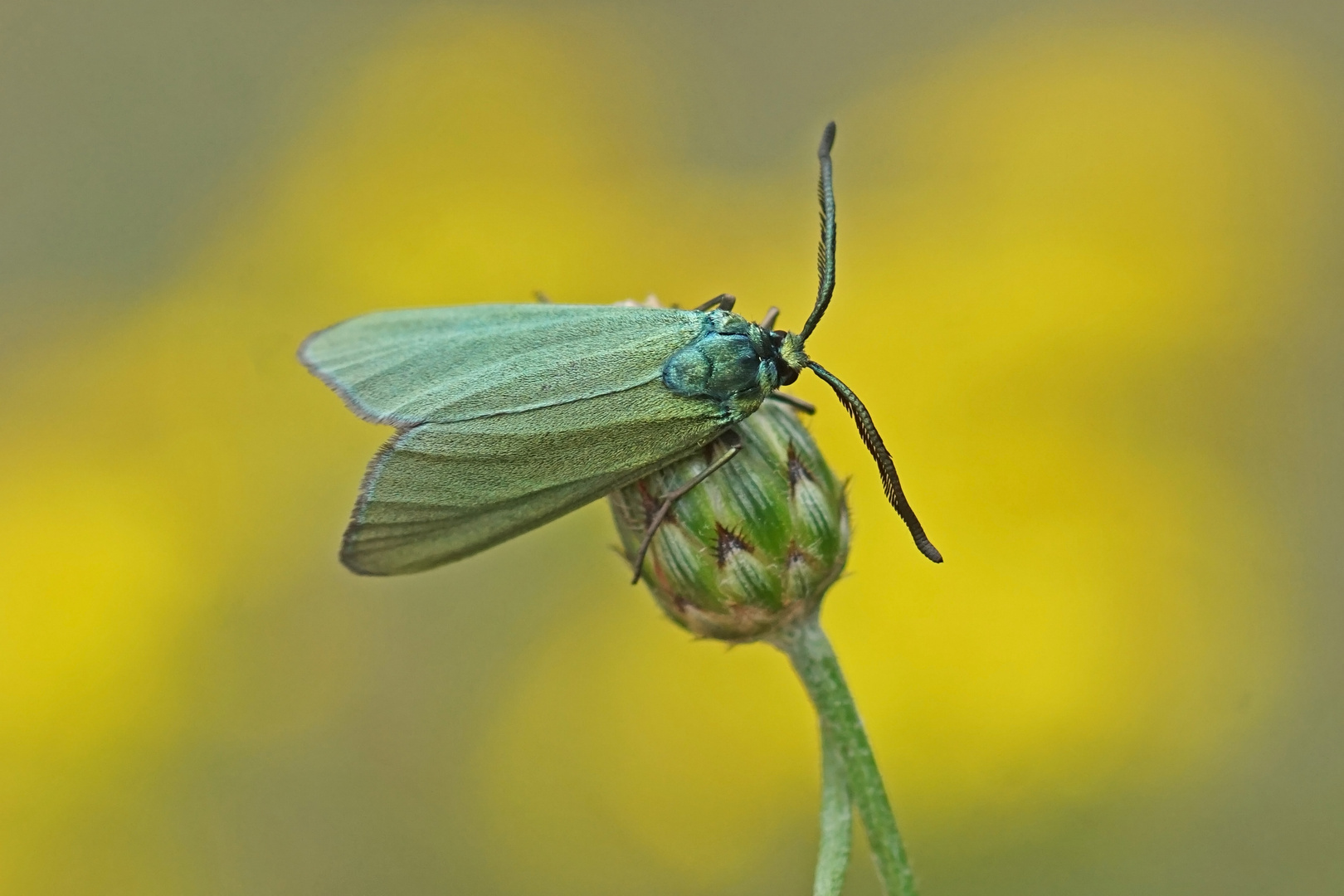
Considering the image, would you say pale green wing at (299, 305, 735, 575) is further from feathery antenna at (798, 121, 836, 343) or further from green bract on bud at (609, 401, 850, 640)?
feathery antenna at (798, 121, 836, 343)

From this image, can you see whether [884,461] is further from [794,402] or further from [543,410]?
[543,410]

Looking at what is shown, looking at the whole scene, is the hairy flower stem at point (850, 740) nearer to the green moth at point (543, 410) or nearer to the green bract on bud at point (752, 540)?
the green bract on bud at point (752, 540)

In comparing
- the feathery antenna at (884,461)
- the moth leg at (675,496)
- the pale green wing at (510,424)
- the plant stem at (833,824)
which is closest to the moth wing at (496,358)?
the pale green wing at (510,424)

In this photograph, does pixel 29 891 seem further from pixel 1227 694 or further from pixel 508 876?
pixel 1227 694

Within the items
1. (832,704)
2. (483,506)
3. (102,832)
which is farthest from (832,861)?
(102,832)

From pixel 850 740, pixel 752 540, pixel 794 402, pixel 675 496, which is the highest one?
pixel 794 402

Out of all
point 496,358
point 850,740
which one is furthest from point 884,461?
point 496,358
